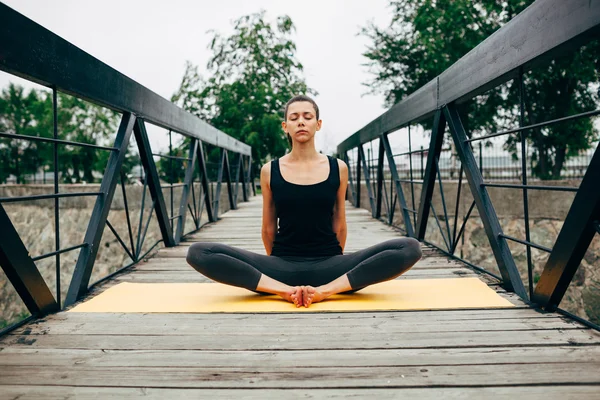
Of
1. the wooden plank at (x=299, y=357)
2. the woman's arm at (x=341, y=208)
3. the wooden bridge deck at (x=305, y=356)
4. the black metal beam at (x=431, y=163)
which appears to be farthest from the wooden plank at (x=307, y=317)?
the black metal beam at (x=431, y=163)

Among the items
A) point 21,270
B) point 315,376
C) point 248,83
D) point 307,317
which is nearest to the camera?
point 315,376

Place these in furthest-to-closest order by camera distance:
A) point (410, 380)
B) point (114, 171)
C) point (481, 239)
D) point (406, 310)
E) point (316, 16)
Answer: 1. point (316, 16)
2. point (481, 239)
3. point (114, 171)
4. point (406, 310)
5. point (410, 380)

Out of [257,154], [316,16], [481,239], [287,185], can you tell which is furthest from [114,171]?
[316,16]

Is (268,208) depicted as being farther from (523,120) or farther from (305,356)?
(523,120)

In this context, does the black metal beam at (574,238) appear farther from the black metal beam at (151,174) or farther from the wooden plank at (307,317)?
the black metal beam at (151,174)

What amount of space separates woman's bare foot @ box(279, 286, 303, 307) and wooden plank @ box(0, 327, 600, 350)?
353 millimetres

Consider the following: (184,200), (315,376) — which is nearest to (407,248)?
(315,376)

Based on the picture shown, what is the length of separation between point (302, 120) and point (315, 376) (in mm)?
1375

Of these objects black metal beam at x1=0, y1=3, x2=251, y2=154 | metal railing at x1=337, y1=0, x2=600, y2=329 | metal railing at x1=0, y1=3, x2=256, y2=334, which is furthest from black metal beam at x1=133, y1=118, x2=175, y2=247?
metal railing at x1=337, y1=0, x2=600, y2=329

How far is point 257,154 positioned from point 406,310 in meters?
14.7

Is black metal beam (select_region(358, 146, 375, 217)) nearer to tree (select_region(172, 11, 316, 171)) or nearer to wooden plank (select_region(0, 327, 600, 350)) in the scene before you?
wooden plank (select_region(0, 327, 600, 350))

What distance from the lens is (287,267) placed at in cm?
235

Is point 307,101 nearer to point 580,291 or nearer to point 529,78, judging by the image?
point 580,291

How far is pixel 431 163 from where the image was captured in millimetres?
3670
